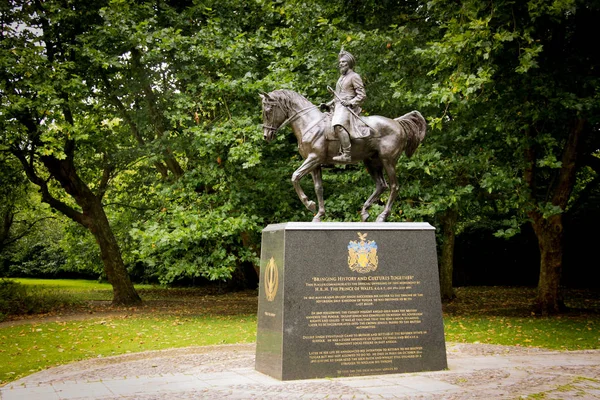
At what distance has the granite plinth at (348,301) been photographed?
8.71m

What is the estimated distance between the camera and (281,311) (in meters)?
8.70

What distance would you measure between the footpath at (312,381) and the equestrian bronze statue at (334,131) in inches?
107

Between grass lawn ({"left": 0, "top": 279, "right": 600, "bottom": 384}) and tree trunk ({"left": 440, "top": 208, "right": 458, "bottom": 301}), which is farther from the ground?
tree trunk ({"left": 440, "top": 208, "right": 458, "bottom": 301})

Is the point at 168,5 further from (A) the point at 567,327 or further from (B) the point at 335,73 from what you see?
(A) the point at 567,327

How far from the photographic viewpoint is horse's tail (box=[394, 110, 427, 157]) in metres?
10.4

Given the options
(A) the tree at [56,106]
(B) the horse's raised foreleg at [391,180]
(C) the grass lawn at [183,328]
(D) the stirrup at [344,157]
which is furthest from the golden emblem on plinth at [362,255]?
(A) the tree at [56,106]

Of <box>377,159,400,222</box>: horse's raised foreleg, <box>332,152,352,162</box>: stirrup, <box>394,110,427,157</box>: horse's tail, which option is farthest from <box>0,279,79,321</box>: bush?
<box>394,110,427,157</box>: horse's tail

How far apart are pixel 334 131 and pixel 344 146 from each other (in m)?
0.29

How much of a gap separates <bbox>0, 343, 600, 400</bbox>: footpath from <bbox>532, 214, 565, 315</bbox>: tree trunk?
6383 mm

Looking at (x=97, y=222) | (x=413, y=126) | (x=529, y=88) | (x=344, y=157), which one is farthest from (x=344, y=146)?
(x=97, y=222)

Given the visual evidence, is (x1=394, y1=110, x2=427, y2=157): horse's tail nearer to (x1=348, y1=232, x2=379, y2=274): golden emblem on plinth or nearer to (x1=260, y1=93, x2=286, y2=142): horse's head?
(x1=260, y1=93, x2=286, y2=142): horse's head

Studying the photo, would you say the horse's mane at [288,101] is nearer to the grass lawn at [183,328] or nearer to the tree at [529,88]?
the tree at [529,88]

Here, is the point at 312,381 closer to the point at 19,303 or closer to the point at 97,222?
the point at 97,222

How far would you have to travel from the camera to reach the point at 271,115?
33.0 feet
